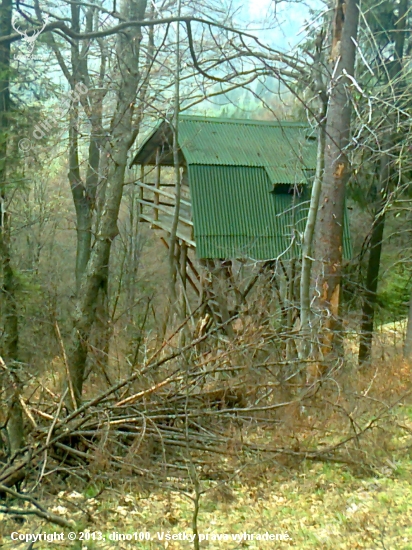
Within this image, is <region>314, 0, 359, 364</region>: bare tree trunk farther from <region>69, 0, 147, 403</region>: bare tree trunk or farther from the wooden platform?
the wooden platform

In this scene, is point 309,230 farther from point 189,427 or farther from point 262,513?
point 262,513

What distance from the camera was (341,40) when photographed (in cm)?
778

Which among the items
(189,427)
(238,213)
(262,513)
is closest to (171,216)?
(238,213)

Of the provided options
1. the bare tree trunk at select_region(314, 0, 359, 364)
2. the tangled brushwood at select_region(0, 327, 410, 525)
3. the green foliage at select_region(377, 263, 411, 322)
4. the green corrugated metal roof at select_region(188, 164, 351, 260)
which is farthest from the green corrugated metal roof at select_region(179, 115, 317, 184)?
the tangled brushwood at select_region(0, 327, 410, 525)

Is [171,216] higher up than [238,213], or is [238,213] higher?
[238,213]

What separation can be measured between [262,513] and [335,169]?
15.6 feet

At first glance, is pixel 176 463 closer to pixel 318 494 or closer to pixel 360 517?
pixel 318 494

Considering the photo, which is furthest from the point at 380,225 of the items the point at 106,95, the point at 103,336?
the point at 103,336

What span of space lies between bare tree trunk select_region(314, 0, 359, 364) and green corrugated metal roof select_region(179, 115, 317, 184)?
4.38 metres

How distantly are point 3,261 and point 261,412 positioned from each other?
2917 millimetres

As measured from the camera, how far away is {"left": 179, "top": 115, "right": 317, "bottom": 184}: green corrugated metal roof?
12805mm

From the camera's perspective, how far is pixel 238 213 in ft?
42.5

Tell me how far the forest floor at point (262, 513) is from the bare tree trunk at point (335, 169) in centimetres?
259

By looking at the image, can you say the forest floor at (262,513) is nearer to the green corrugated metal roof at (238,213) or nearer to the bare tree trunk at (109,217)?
the bare tree trunk at (109,217)
